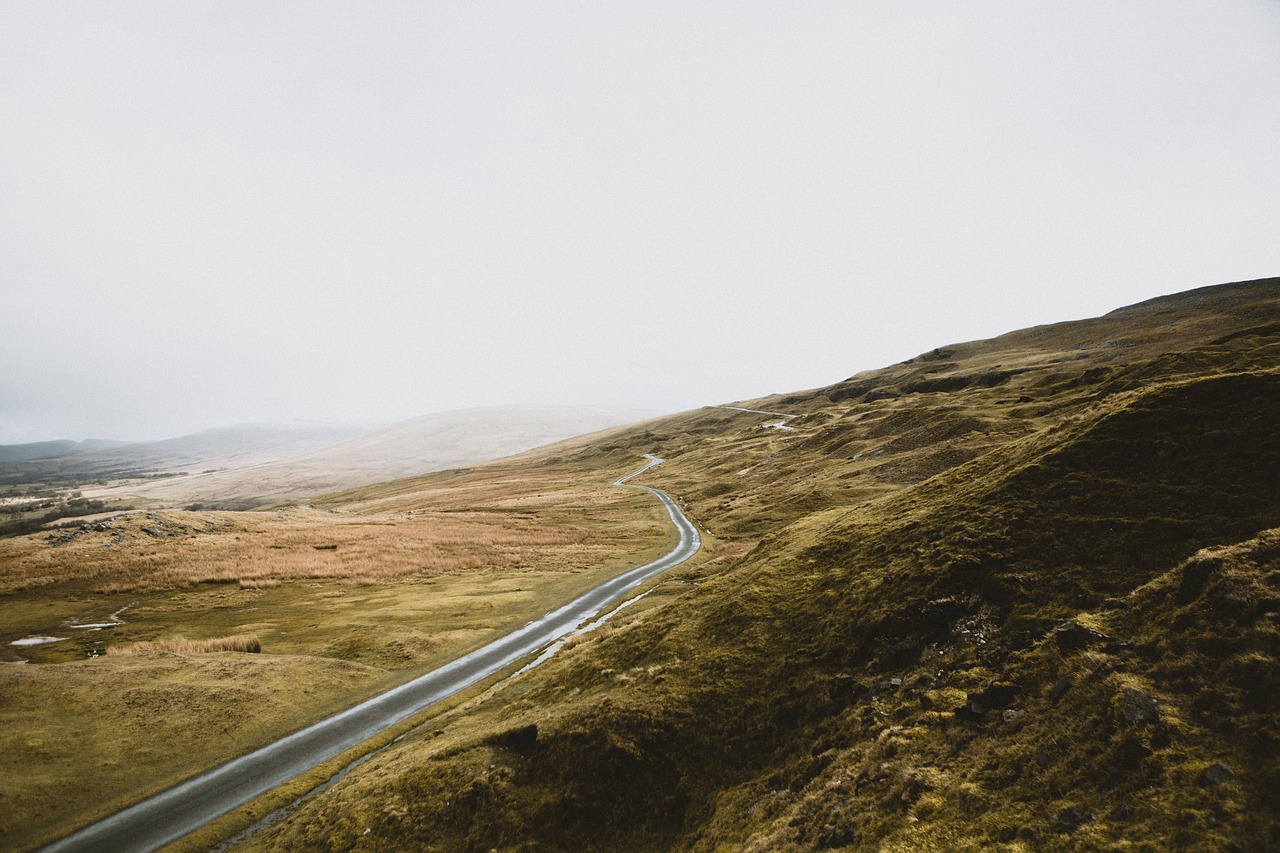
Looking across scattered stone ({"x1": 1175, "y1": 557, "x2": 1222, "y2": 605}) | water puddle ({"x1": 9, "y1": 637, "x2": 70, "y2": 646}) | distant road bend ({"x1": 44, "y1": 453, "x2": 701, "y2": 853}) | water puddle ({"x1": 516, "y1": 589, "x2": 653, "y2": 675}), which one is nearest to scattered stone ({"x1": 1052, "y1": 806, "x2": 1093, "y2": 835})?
scattered stone ({"x1": 1175, "y1": 557, "x2": 1222, "y2": 605})

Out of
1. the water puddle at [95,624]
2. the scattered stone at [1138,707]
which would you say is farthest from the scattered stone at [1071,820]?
the water puddle at [95,624]

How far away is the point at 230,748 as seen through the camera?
91.8ft

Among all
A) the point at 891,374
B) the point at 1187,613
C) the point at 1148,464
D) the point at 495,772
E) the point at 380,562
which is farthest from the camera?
the point at 891,374

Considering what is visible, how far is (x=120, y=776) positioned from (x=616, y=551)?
50.6 metres

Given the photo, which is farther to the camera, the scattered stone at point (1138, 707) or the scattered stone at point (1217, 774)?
the scattered stone at point (1138, 707)

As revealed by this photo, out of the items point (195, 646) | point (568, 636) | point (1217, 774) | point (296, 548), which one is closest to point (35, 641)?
point (195, 646)

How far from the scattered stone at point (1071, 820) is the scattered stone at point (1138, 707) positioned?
2.06 meters

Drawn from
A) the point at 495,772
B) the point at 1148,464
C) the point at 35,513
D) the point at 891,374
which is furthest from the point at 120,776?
the point at 35,513

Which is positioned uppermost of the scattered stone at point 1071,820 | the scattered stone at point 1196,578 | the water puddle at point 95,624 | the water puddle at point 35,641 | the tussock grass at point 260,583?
the scattered stone at point 1196,578

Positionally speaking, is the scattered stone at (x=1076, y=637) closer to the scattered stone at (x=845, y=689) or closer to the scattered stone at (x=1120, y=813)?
the scattered stone at (x=1120, y=813)

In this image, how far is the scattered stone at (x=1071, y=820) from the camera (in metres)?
8.49

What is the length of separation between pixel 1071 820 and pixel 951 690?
5188 mm

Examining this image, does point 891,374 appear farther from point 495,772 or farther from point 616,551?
point 495,772

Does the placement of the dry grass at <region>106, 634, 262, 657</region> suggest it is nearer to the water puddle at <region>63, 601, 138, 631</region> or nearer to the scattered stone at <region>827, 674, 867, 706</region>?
the water puddle at <region>63, 601, 138, 631</region>
